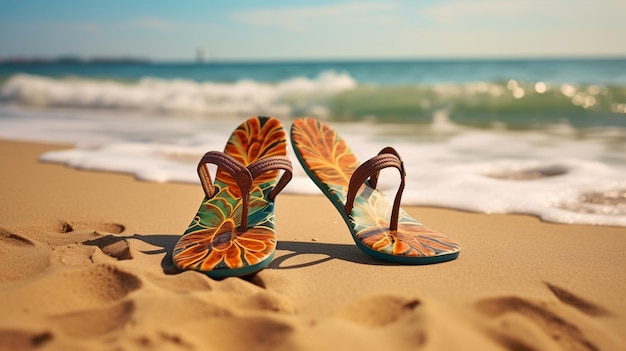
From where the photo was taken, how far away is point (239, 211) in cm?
278

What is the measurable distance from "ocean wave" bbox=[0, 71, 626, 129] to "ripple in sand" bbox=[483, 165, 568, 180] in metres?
3.94

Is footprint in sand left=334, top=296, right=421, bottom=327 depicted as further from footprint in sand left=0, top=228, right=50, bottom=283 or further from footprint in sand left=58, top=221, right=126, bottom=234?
footprint in sand left=58, top=221, right=126, bottom=234

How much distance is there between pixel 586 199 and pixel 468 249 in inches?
57.8

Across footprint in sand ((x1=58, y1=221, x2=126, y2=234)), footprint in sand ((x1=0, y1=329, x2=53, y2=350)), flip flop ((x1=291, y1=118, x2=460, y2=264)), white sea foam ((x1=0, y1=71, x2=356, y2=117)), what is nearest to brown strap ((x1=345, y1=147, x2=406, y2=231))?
flip flop ((x1=291, y1=118, x2=460, y2=264))

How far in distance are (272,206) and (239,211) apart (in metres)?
0.17

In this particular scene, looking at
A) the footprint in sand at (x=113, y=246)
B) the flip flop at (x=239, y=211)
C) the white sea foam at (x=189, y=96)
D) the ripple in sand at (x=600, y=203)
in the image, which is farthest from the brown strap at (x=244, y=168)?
the white sea foam at (x=189, y=96)

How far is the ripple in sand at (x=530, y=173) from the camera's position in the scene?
4.44 meters

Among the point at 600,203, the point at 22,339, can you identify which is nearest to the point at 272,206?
the point at 22,339

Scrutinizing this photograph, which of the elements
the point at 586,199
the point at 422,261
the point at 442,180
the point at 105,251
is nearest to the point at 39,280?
the point at 105,251

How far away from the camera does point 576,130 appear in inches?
306

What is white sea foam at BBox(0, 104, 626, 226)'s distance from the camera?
3.66 meters

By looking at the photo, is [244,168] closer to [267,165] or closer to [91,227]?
[267,165]

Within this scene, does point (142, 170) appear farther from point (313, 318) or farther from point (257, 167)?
point (313, 318)

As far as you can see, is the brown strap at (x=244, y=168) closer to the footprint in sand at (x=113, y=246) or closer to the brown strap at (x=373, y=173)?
the brown strap at (x=373, y=173)
